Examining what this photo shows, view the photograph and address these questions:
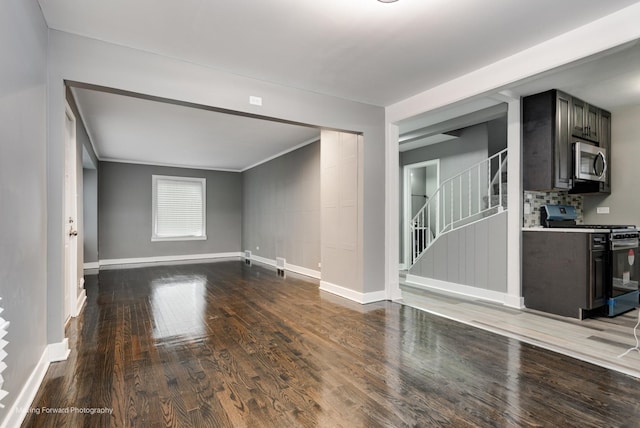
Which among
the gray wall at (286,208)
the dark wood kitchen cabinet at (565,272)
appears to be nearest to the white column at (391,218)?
the dark wood kitchen cabinet at (565,272)

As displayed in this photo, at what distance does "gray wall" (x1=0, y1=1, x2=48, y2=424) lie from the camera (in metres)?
1.58

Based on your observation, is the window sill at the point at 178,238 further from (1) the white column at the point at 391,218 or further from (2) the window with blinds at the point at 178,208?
(1) the white column at the point at 391,218

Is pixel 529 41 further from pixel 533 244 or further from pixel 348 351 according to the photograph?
pixel 348 351

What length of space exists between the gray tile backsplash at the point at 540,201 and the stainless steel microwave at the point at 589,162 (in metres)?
0.41

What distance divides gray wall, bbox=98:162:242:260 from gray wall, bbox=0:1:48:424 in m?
6.44

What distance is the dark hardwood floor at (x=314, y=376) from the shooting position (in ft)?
5.93

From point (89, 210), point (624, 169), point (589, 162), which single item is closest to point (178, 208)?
point (89, 210)

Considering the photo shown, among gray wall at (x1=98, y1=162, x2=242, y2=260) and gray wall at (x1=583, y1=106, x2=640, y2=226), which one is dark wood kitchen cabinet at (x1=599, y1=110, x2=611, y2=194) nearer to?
gray wall at (x1=583, y1=106, x2=640, y2=226)

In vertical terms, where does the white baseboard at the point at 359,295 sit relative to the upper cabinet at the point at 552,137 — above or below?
below

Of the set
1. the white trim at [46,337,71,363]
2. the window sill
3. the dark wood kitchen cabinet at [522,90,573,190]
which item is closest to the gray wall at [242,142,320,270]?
the window sill

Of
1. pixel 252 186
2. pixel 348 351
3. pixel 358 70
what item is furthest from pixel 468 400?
pixel 252 186

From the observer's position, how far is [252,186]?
8938 mm

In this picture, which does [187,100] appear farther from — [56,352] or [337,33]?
[56,352]

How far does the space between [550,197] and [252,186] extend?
673cm
